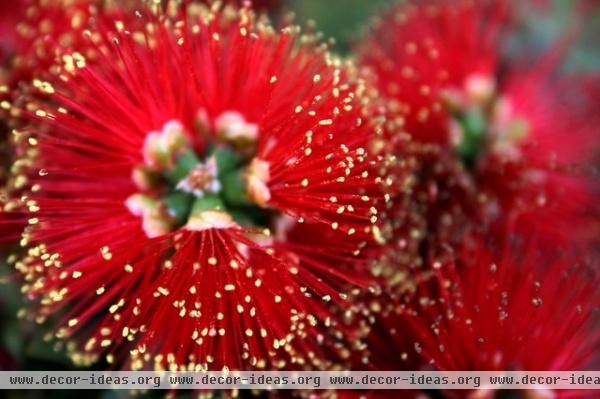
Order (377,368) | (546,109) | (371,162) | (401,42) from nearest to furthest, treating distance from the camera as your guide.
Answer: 1. (371,162)
2. (377,368)
3. (401,42)
4. (546,109)

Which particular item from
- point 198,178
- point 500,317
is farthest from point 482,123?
point 198,178

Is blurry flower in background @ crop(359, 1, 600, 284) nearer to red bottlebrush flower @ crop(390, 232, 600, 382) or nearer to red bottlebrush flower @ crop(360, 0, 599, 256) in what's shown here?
red bottlebrush flower @ crop(360, 0, 599, 256)

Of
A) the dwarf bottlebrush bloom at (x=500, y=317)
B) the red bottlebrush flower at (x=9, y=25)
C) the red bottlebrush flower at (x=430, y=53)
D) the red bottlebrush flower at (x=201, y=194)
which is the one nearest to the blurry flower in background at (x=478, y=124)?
the red bottlebrush flower at (x=430, y=53)

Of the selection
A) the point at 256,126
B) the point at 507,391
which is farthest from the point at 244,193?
the point at 507,391

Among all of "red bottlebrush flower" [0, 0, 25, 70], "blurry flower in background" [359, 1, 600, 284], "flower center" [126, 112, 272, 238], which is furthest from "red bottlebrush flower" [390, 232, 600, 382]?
"red bottlebrush flower" [0, 0, 25, 70]

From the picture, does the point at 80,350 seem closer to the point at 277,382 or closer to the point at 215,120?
the point at 277,382

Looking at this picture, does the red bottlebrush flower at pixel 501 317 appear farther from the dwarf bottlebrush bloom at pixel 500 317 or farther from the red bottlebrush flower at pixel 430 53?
the red bottlebrush flower at pixel 430 53
